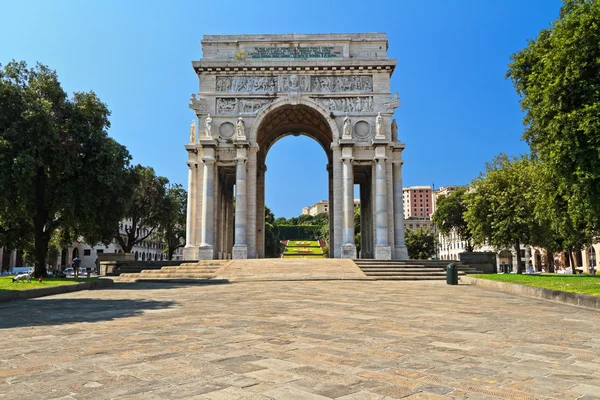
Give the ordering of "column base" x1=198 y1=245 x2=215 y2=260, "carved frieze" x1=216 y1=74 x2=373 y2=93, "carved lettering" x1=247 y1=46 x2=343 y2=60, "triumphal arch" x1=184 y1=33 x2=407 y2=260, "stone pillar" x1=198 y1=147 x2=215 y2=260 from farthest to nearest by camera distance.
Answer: "carved lettering" x1=247 y1=46 x2=343 y2=60 → "carved frieze" x1=216 y1=74 x2=373 y2=93 → "triumphal arch" x1=184 y1=33 x2=407 y2=260 → "stone pillar" x1=198 y1=147 x2=215 y2=260 → "column base" x1=198 y1=245 x2=215 y2=260

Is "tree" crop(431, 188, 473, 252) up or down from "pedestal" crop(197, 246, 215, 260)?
up

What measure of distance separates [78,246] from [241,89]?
62200 mm

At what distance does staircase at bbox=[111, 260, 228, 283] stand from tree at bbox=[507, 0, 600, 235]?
17.6 m

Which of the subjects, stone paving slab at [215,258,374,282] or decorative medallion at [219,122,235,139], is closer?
stone paving slab at [215,258,374,282]

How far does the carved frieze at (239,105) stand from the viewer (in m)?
39.2

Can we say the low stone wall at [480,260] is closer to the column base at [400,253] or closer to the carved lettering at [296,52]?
the column base at [400,253]

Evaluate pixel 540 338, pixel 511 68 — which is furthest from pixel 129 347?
pixel 511 68

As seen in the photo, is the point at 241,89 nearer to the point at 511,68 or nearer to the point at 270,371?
the point at 511,68

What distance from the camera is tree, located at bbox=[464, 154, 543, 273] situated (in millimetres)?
36281

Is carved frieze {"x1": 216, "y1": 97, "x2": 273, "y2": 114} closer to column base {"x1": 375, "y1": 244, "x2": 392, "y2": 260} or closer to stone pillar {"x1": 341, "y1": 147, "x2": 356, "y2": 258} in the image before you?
stone pillar {"x1": 341, "y1": 147, "x2": 356, "y2": 258}

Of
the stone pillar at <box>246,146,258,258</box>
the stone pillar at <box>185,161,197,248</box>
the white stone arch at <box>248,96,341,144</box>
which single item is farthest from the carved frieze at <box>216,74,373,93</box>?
the stone pillar at <box>185,161,197,248</box>

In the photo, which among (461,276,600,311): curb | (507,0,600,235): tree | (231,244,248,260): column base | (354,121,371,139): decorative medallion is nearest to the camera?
(461,276,600,311): curb

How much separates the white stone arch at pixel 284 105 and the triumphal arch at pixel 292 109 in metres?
0.08

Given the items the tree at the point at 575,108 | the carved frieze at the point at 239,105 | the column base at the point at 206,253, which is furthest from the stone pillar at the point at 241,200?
the tree at the point at 575,108
